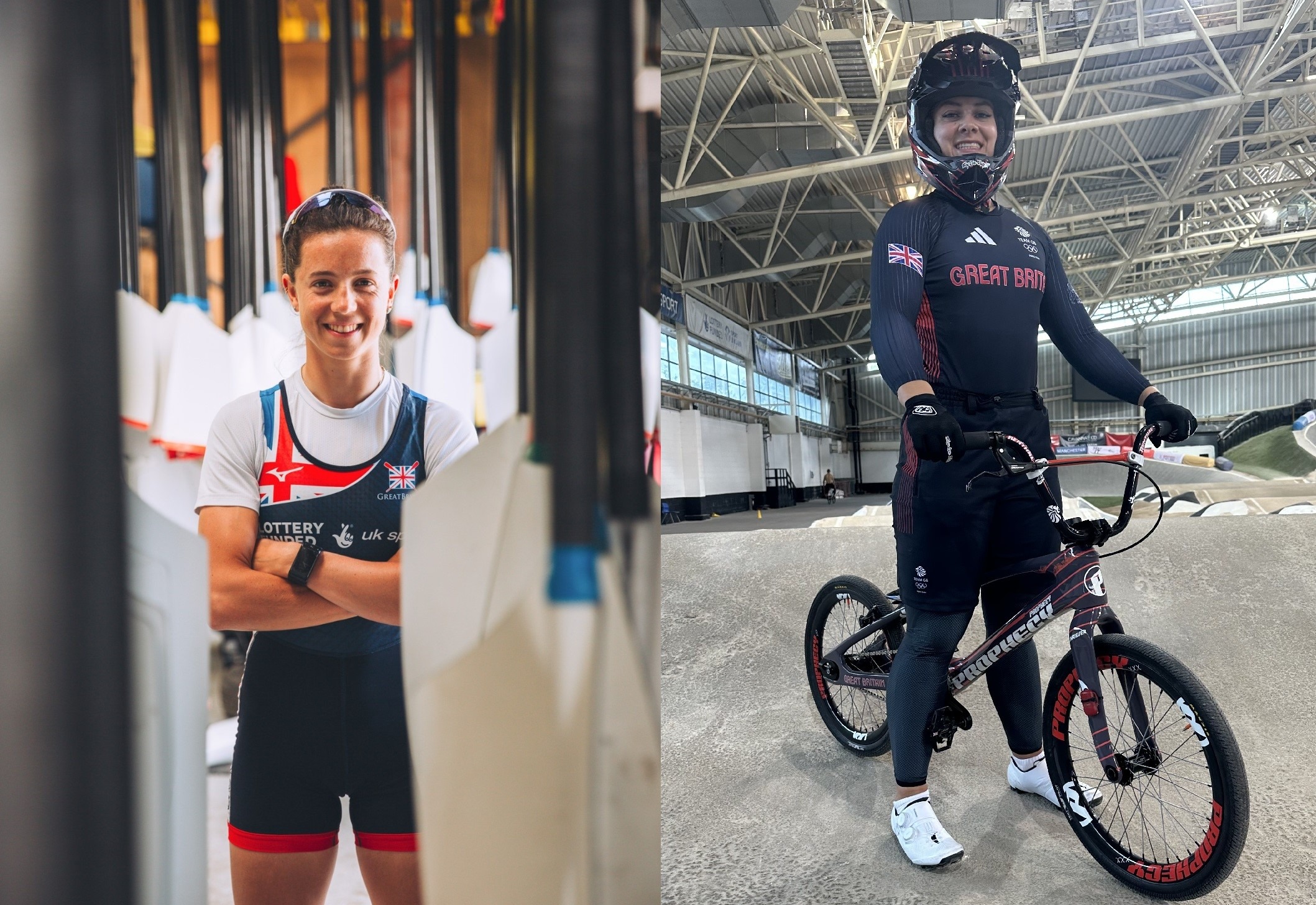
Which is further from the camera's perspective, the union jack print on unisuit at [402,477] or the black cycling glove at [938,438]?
the black cycling glove at [938,438]

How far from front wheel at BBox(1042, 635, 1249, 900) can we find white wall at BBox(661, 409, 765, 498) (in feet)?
42.9

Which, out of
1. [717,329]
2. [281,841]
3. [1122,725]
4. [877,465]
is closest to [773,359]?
[717,329]

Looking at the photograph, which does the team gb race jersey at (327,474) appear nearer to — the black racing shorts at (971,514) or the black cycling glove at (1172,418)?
the black racing shorts at (971,514)

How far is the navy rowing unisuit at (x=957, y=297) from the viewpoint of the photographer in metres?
1.86

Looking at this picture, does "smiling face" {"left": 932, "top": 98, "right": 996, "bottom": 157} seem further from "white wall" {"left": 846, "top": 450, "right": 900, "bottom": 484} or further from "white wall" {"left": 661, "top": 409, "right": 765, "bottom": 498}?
"white wall" {"left": 846, "top": 450, "right": 900, "bottom": 484}

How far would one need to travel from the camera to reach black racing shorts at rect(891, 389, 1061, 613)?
183cm

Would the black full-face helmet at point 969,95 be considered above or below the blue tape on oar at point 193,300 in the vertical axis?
above

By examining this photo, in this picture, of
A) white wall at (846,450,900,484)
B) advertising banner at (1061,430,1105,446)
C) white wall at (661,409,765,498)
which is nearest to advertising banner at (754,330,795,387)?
white wall at (661,409,765,498)

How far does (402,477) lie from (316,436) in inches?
4.4

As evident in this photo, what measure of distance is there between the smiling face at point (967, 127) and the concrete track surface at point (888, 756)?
167 centimetres

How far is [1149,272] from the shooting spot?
25.1 metres

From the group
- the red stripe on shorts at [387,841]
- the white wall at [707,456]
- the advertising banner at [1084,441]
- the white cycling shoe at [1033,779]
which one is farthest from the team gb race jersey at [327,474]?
the advertising banner at [1084,441]

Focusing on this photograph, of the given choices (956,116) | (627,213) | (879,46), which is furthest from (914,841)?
(879,46)

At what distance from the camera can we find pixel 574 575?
0.93 m
